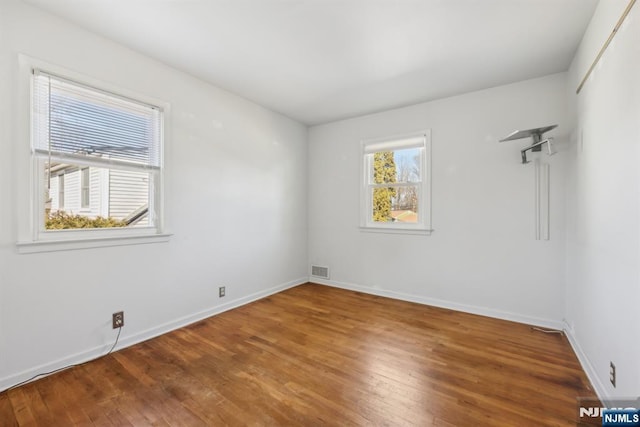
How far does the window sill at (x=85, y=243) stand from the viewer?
1.93m

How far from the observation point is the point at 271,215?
3.98m

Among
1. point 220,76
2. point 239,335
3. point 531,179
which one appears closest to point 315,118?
point 220,76

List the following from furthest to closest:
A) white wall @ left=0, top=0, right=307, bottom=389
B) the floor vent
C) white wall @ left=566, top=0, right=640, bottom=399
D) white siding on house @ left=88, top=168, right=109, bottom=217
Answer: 1. the floor vent
2. white siding on house @ left=88, top=168, right=109, bottom=217
3. white wall @ left=0, top=0, right=307, bottom=389
4. white wall @ left=566, top=0, right=640, bottom=399

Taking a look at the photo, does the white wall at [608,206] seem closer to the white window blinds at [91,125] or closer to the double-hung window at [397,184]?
the double-hung window at [397,184]

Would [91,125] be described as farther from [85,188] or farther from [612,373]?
[612,373]

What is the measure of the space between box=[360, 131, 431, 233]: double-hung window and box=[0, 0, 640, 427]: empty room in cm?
4

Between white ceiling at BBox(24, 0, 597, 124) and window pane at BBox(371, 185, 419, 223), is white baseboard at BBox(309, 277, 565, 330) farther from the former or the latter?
white ceiling at BBox(24, 0, 597, 124)

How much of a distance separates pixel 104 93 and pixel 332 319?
3080 millimetres

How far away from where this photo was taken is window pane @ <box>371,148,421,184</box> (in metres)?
3.73

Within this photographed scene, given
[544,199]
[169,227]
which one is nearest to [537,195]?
[544,199]

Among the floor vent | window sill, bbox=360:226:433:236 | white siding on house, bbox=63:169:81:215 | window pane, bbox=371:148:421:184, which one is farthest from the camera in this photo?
the floor vent

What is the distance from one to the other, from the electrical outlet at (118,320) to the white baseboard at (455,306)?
2755 mm

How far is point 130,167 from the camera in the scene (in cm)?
250

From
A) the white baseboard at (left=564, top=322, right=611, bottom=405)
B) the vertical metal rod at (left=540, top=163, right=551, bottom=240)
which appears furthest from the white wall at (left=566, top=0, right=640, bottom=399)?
Result: the vertical metal rod at (left=540, top=163, right=551, bottom=240)
